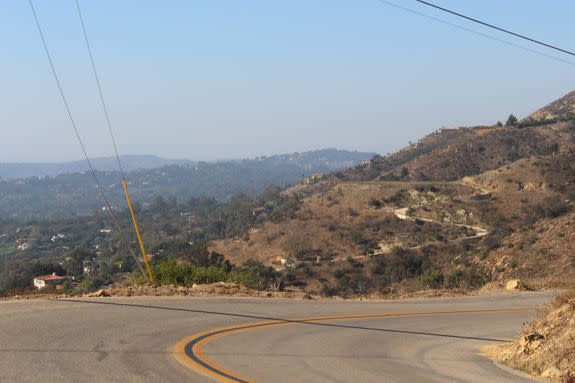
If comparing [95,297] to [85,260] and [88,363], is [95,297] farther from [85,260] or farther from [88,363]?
[85,260]

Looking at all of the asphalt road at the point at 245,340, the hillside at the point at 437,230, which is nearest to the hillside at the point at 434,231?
the hillside at the point at 437,230

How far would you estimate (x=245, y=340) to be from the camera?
13.3 meters

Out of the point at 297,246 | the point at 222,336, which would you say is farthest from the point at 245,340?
the point at 297,246

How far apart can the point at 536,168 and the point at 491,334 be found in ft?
220

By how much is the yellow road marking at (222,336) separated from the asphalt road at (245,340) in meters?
0.02

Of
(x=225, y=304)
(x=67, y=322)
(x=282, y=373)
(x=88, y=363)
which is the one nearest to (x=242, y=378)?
(x=282, y=373)

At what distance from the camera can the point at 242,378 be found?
1001cm

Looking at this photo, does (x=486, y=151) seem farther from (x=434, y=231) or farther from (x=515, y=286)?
(x=515, y=286)

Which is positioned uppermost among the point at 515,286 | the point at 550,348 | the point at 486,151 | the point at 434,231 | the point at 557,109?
the point at 557,109

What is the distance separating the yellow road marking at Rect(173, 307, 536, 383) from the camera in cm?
1018

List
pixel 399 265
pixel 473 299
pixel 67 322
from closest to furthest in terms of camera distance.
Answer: pixel 67 322 → pixel 473 299 → pixel 399 265

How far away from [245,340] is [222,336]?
509mm

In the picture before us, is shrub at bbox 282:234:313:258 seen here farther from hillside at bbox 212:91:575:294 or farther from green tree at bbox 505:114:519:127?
green tree at bbox 505:114:519:127

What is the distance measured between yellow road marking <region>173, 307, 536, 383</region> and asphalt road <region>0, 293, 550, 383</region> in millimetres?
22
